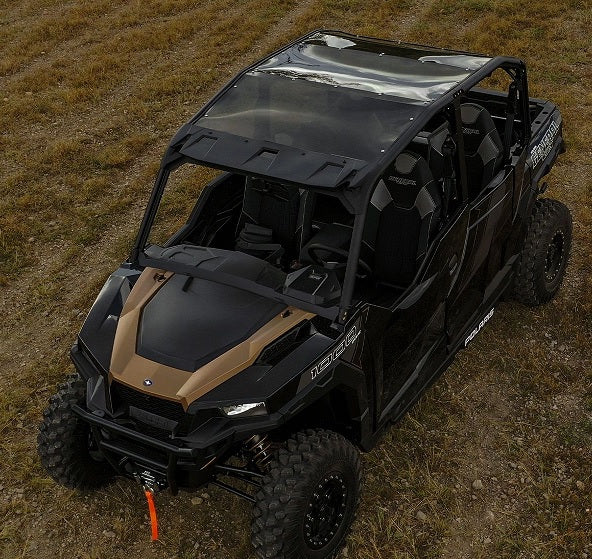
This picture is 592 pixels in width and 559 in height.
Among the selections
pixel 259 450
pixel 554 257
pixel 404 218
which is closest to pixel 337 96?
pixel 404 218

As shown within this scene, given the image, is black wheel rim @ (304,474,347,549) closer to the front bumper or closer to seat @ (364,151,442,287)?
the front bumper

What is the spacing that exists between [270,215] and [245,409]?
170cm

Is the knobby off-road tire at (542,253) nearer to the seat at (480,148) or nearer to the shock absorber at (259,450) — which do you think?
the seat at (480,148)

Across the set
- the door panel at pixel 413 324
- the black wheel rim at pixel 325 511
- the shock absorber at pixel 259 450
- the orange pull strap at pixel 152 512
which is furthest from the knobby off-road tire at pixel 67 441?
the door panel at pixel 413 324

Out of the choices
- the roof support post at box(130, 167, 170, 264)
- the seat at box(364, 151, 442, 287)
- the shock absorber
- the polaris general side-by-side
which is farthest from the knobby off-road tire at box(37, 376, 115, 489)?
the seat at box(364, 151, 442, 287)

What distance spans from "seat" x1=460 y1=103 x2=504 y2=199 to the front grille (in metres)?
2.62

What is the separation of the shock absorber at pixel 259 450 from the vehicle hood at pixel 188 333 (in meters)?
0.45

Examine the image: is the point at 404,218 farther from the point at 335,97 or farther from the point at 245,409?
the point at 245,409

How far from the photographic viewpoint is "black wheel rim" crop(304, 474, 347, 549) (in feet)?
12.6

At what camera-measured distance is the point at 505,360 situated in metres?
5.63

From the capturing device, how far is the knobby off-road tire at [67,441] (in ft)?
13.7

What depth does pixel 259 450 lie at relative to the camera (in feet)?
13.0

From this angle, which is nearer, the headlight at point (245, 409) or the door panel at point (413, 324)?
the headlight at point (245, 409)

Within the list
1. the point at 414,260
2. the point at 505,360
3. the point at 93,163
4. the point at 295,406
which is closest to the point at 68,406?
the point at 295,406
